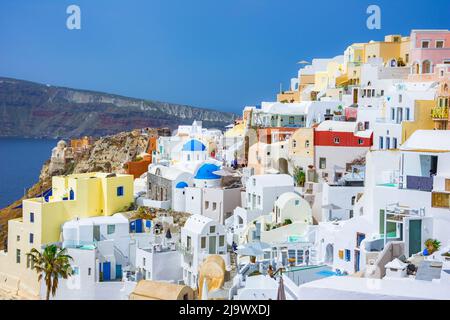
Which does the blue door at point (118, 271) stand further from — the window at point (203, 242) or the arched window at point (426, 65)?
the arched window at point (426, 65)

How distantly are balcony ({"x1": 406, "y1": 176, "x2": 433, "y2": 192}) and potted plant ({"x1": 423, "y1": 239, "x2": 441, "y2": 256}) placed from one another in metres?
0.94

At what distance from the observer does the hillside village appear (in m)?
10.9

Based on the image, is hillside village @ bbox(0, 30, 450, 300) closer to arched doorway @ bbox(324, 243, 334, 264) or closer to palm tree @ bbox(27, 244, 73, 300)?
arched doorway @ bbox(324, 243, 334, 264)

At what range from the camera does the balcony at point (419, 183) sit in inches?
452

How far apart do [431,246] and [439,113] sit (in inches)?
246

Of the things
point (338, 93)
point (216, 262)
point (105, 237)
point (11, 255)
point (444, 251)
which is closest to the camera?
point (444, 251)

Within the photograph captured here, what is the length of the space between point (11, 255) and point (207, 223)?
5.44m

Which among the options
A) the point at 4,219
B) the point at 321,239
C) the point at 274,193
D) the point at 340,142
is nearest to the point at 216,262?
the point at 321,239

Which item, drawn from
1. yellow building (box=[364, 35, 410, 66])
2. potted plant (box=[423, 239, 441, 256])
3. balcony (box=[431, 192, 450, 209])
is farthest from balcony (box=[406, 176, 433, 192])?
yellow building (box=[364, 35, 410, 66])

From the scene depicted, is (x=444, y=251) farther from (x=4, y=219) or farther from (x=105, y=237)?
(x=4, y=219)

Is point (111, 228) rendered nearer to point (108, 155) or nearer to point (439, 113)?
point (439, 113)

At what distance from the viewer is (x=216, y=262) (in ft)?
41.7

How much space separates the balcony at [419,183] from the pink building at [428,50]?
11900 millimetres
